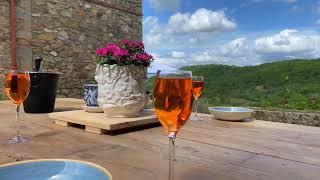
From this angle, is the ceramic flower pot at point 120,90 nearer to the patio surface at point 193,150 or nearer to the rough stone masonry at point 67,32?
the patio surface at point 193,150

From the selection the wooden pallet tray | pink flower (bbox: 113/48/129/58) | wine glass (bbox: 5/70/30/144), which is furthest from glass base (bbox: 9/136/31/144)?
pink flower (bbox: 113/48/129/58)

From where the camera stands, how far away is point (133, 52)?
1.35 meters

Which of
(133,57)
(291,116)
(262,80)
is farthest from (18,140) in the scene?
(262,80)

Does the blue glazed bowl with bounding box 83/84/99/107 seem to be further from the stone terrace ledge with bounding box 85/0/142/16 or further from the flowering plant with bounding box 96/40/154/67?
the stone terrace ledge with bounding box 85/0/142/16

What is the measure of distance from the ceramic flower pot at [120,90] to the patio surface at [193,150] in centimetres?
15

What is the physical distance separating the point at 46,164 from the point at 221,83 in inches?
255

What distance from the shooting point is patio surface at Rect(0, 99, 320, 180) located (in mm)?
722

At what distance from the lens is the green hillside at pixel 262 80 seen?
17.2 ft

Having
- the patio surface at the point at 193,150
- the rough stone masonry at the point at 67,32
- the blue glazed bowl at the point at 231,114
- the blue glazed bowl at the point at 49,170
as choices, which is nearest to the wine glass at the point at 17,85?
the patio surface at the point at 193,150

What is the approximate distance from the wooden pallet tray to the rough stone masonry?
3507 millimetres

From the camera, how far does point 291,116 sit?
106 inches

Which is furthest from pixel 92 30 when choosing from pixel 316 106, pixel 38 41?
pixel 316 106

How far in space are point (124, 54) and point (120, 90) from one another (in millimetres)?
160

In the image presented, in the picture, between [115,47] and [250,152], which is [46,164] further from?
[115,47]
